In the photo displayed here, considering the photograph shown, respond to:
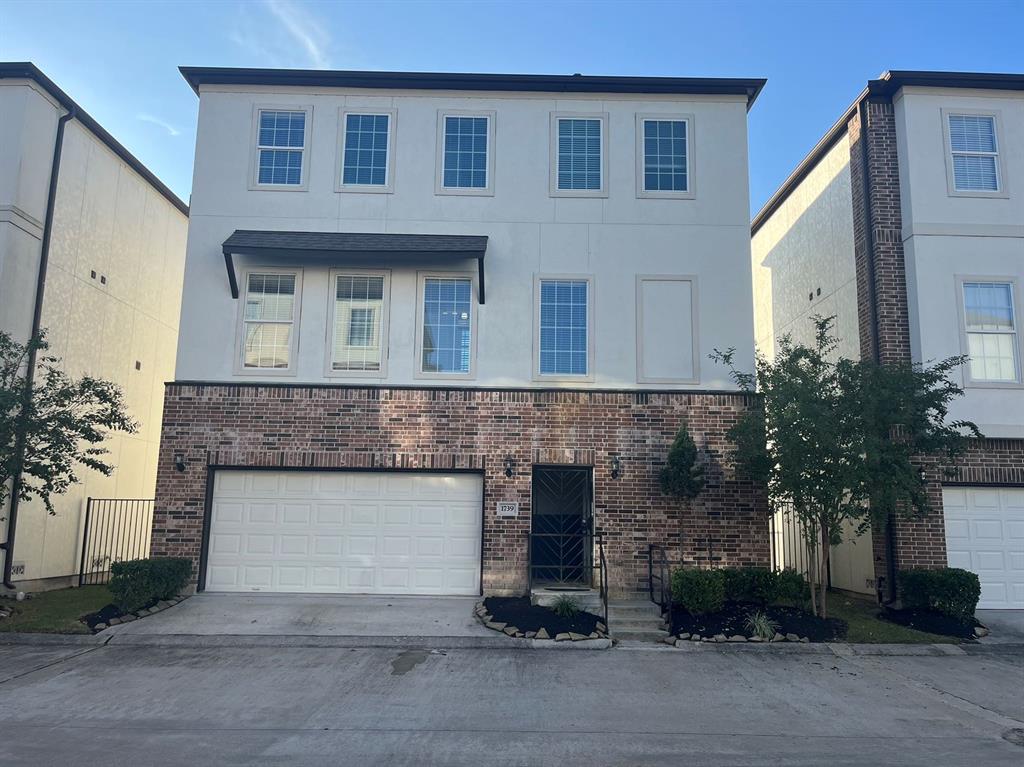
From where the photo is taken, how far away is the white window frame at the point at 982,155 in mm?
13531

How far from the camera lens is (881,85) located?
1379 cm

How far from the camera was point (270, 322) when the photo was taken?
13445mm

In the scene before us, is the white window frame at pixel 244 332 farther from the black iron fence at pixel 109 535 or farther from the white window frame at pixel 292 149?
the black iron fence at pixel 109 535

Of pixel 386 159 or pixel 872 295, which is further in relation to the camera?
pixel 386 159

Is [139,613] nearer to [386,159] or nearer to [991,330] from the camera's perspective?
[386,159]

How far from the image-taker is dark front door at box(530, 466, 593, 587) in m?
12.9

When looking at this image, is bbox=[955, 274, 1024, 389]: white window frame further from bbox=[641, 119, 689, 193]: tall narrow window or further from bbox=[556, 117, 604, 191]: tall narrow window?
bbox=[556, 117, 604, 191]: tall narrow window

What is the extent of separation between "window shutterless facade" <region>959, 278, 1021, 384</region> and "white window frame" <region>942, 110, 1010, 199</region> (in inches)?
61.9

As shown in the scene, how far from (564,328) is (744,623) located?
5.61 meters

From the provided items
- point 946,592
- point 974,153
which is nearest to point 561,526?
point 946,592

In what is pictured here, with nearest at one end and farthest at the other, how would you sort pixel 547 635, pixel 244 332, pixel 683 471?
1. pixel 547 635
2. pixel 683 471
3. pixel 244 332

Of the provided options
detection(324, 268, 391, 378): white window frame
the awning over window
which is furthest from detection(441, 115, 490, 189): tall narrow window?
detection(324, 268, 391, 378): white window frame

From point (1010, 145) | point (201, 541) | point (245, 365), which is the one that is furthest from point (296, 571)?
point (1010, 145)

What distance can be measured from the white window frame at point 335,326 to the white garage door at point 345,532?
1.70 meters
